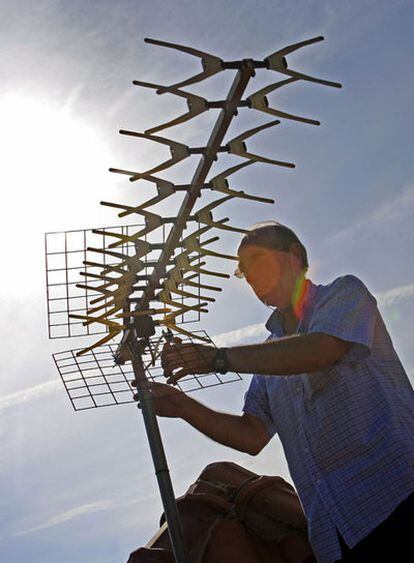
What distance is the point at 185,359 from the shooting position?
352 centimetres

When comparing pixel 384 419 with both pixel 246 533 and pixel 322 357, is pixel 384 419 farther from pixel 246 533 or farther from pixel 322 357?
pixel 246 533

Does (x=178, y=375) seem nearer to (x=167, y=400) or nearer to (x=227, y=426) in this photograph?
(x=167, y=400)

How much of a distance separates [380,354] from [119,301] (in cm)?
129

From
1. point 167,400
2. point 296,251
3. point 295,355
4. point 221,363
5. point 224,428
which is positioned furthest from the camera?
point 224,428

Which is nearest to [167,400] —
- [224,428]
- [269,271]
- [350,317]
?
[224,428]

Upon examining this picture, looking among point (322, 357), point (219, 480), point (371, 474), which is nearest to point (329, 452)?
point (371, 474)

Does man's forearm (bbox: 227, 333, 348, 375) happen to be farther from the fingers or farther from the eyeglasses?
the eyeglasses

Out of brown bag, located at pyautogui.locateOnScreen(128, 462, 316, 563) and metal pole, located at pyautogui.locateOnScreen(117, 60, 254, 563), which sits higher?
metal pole, located at pyautogui.locateOnScreen(117, 60, 254, 563)

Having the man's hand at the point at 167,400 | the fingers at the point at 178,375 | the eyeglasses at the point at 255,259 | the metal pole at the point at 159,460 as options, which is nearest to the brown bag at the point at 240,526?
the metal pole at the point at 159,460

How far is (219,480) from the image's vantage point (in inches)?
163

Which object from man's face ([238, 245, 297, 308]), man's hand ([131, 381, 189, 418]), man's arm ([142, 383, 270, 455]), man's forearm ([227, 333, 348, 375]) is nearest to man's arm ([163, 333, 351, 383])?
man's forearm ([227, 333, 348, 375])

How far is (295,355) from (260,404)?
973mm

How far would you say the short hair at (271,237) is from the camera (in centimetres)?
373

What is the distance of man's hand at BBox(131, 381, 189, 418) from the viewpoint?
3.93 metres
